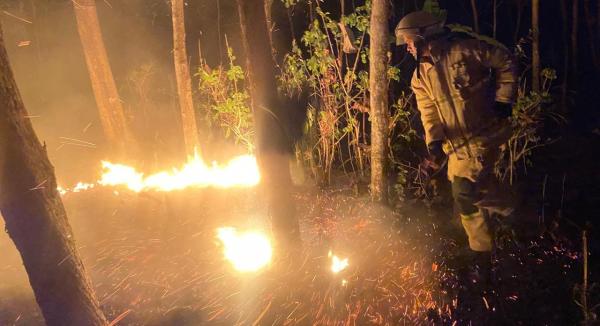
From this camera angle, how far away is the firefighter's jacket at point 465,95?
4.56 m

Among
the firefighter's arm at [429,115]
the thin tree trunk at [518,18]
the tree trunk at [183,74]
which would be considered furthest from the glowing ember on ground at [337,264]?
the thin tree trunk at [518,18]

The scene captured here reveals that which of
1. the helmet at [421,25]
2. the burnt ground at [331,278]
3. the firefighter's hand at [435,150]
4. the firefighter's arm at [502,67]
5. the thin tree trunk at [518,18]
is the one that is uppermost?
the thin tree trunk at [518,18]

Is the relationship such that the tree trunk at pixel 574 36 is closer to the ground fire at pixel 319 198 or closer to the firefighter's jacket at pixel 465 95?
the ground fire at pixel 319 198

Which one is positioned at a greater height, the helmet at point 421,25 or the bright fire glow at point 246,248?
the helmet at point 421,25

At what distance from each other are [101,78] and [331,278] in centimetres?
688

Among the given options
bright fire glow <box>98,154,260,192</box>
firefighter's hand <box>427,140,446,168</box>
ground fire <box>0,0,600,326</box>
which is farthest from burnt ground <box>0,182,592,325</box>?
firefighter's hand <box>427,140,446,168</box>

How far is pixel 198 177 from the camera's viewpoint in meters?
7.97

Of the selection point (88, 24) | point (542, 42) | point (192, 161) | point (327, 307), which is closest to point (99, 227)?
point (192, 161)

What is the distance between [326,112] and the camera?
7773 millimetres

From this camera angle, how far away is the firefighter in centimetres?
460

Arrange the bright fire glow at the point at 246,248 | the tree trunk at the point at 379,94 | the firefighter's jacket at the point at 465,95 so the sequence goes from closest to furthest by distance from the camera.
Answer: the firefighter's jacket at the point at 465,95
the bright fire glow at the point at 246,248
the tree trunk at the point at 379,94

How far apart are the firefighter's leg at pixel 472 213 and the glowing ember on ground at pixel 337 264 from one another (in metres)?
1.68

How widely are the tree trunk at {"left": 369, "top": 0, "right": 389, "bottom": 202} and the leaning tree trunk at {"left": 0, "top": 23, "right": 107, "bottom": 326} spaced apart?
445 cm

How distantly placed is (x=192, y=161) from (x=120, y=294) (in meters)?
2.96
